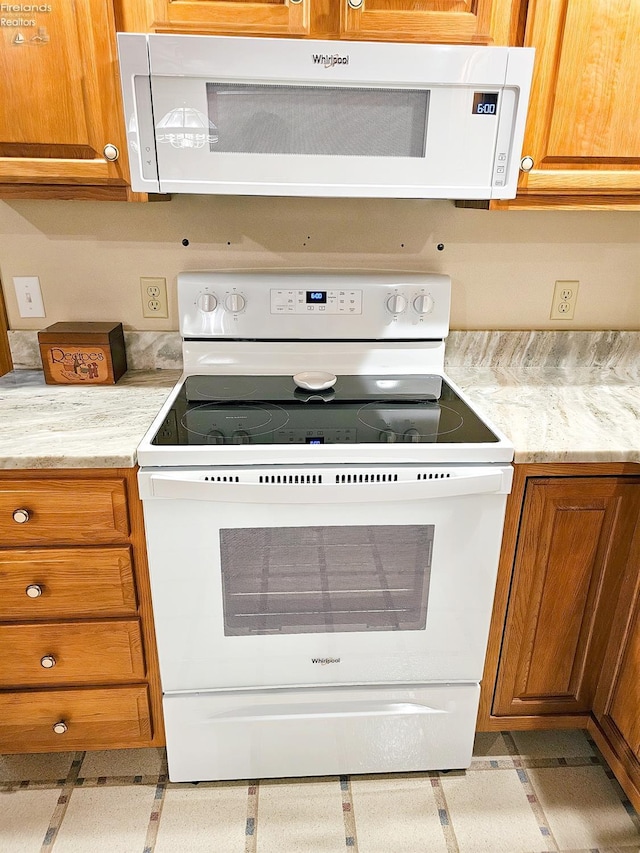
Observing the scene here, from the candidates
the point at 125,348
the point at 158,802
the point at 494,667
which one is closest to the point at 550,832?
the point at 494,667

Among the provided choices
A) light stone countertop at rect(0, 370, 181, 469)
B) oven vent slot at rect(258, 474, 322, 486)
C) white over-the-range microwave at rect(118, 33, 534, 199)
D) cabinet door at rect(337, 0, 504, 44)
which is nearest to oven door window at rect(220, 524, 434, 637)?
oven vent slot at rect(258, 474, 322, 486)

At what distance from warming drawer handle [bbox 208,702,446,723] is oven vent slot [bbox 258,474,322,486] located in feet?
1.92

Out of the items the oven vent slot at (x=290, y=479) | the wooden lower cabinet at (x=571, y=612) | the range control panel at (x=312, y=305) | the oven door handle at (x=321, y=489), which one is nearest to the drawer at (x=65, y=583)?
the oven door handle at (x=321, y=489)

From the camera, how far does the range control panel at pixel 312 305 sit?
64.5 inches

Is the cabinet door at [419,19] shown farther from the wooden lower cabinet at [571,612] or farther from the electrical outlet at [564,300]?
the wooden lower cabinet at [571,612]

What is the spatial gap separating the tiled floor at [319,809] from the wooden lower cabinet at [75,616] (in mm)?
110

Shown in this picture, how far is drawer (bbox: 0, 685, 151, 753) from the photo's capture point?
1.47m

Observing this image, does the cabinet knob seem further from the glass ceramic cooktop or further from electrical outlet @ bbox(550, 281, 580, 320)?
electrical outlet @ bbox(550, 281, 580, 320)

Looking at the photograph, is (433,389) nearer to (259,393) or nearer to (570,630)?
(259,393)

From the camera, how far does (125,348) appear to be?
1762 millimetres

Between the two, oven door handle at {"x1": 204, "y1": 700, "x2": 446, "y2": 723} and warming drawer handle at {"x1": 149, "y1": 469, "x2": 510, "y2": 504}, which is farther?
oven door handle at {"x1": 204, "y1": 700, "x2": 446, "y2": 723}

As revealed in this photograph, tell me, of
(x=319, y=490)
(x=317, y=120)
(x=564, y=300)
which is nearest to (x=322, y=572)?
(x=319, y=490)

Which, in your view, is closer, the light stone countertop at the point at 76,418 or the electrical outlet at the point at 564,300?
the light stone countertop at the point at 76,418

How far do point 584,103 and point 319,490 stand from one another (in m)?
1.00
